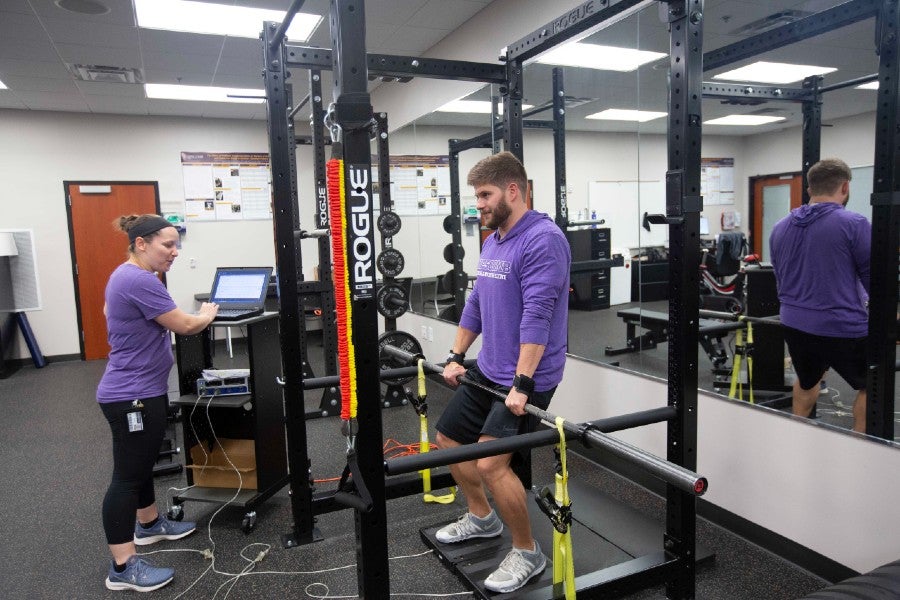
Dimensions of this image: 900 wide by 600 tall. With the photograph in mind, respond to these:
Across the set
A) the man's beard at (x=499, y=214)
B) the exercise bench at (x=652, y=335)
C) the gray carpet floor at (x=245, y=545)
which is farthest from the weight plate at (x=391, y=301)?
the man's beard at (x=499, y=214)

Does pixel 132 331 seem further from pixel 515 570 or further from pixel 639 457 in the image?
pixel 639 457

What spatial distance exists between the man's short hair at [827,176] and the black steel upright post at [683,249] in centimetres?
84

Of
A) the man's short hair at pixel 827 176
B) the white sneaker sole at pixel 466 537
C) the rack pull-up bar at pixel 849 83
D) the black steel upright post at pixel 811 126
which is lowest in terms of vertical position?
the white sneaker sole at pixel 466 537

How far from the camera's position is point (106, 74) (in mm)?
5605

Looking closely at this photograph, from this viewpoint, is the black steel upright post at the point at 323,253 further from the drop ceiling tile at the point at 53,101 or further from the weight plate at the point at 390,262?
the drop ceiling tile at the point at 53,101

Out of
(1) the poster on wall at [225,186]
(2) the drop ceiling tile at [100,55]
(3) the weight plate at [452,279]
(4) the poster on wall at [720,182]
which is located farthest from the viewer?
(1) the poster on wall at [225,186]

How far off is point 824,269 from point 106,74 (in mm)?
6092

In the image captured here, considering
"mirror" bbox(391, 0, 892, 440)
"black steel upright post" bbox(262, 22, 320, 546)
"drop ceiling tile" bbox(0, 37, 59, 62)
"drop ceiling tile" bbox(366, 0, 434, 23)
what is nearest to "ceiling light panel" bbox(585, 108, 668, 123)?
"mirror" bbox(391, 0, 892, 440)

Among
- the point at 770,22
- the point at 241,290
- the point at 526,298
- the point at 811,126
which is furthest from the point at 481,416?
the point at 770,22

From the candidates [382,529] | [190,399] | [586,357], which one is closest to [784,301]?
[586,357]

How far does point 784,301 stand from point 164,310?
2.80 m

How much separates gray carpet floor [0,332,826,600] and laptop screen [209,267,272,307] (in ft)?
2.75

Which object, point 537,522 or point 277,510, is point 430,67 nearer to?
point 537,522

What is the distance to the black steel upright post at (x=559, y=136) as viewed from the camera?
4.15m
